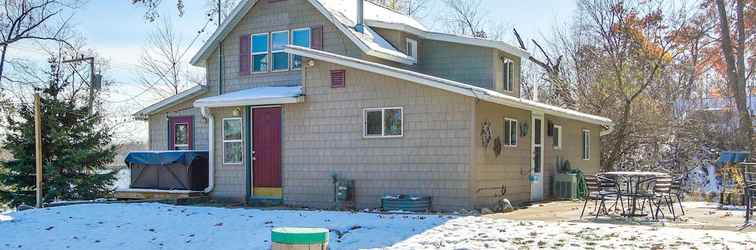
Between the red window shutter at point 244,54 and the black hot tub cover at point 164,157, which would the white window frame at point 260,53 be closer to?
the red window shutter at point 244,54

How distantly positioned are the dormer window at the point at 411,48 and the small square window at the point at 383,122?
3820 mm

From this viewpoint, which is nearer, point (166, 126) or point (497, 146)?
point (497, 146)

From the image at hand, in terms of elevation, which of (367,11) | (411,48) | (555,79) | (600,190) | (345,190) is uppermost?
(367,11)

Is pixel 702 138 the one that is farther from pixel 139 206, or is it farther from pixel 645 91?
pixel 139 206

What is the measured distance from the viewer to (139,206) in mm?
14211

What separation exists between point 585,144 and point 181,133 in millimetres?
10368

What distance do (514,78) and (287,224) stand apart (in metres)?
8.14

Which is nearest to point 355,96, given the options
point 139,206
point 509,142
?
point 509,142

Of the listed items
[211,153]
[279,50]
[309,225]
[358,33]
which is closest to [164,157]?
[211,153]

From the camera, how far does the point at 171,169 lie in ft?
52.3

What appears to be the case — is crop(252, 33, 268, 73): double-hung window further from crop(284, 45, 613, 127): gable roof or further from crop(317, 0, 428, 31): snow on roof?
crop(284, 45, 613, 127): gable roof

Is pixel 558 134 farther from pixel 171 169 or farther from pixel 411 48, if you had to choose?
pixel 171 169

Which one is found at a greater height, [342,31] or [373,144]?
[342,31]

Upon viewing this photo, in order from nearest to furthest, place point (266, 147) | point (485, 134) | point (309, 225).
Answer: point (309, 225)
point (485, 134)
point (266, 147)
